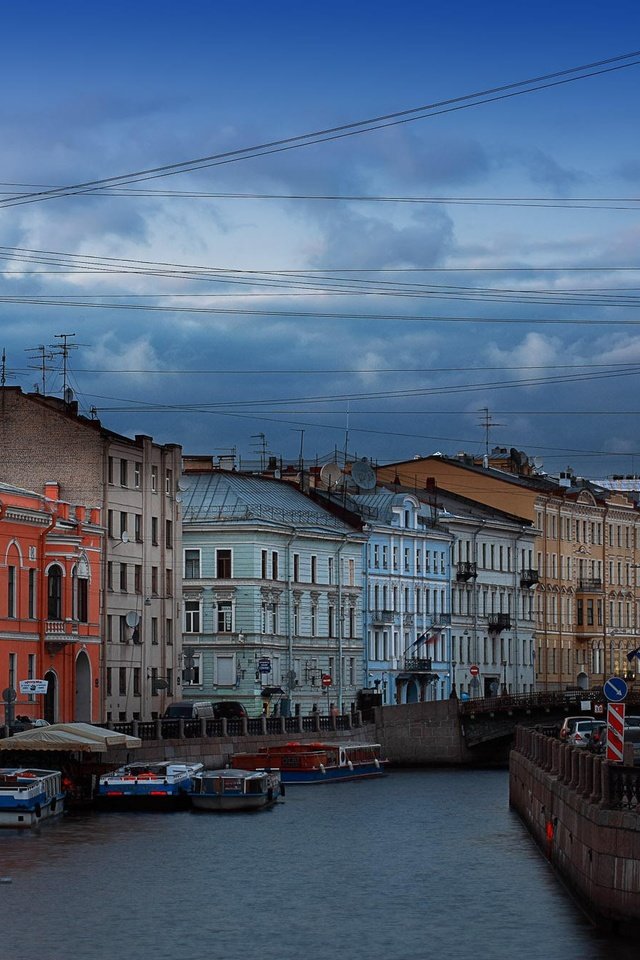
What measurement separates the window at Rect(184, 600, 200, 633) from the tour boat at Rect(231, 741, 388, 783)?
17256 millimetres

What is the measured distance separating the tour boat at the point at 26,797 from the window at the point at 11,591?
1726cm

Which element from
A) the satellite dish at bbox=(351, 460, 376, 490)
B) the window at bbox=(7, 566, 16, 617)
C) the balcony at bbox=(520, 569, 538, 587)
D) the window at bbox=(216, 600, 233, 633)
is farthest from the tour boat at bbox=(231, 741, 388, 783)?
the balcony at bbox=(520, 569, 538, 587)

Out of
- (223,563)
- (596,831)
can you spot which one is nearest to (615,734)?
(596,831)

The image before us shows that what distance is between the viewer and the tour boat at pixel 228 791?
54125 mm

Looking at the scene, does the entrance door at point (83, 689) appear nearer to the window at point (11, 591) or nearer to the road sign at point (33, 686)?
the window at point (11, 591)

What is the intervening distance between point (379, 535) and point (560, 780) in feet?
201

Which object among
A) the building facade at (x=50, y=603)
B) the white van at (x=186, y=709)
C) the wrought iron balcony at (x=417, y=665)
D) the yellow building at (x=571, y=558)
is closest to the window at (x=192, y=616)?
the white van at (x=186, y=709)

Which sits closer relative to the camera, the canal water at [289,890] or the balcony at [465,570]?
the canal water at [289,890]

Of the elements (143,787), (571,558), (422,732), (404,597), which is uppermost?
(571,558)

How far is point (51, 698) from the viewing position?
233 ft

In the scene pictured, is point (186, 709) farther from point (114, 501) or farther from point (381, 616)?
point (381, 616)

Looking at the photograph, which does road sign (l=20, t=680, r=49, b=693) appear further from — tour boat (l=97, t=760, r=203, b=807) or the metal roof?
the metal roof

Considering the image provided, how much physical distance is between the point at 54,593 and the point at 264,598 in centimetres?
1834

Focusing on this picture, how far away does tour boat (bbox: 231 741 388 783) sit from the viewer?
2640 inches
